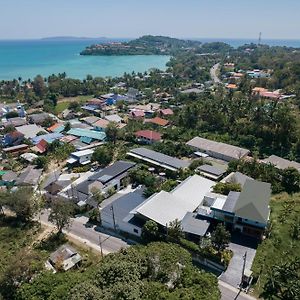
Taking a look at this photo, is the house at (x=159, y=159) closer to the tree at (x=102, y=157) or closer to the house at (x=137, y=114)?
the tree at (x=102, y=157)

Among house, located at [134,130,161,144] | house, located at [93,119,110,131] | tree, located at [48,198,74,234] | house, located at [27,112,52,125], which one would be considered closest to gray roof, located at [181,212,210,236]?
tree, located at [48,198,74,234]

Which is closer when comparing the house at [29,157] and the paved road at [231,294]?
the paved road at [231,294]

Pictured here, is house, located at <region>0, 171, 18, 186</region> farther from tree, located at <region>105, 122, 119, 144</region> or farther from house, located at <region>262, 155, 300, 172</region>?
house, located at <region>262, 155, 300, 172</region>

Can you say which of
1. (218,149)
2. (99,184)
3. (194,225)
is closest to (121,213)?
(99,184)

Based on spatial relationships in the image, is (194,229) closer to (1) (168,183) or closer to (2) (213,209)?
(2) (213,209)

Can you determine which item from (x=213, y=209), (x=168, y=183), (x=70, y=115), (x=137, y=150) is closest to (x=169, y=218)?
(x=213, y=209)

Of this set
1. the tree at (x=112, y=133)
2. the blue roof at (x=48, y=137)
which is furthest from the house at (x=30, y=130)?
the tree at (x=112, y=133)
